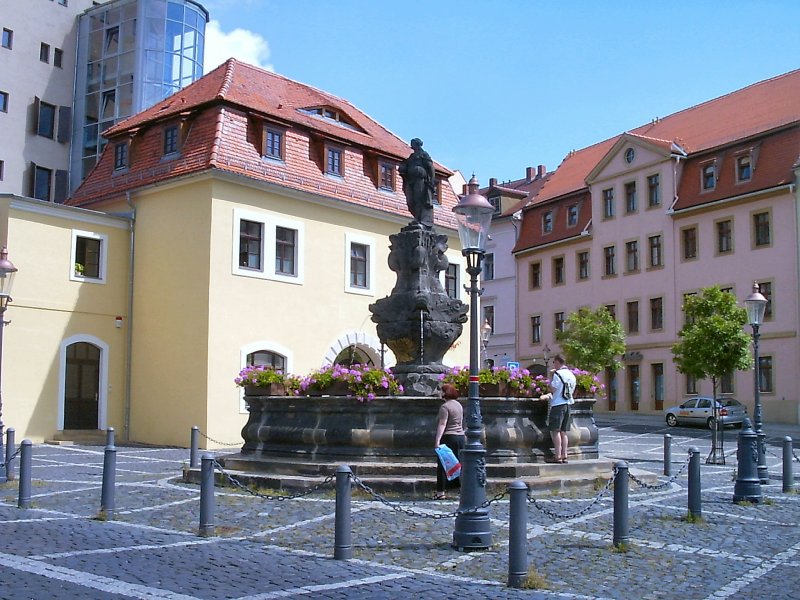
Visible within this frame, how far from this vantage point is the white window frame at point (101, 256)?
26.2 metres

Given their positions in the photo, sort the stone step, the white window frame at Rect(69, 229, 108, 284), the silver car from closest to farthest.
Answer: the stone step → the white window frame at Rect(69, 229, 108, 284) → the silver car

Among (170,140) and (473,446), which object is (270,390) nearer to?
(473,446)

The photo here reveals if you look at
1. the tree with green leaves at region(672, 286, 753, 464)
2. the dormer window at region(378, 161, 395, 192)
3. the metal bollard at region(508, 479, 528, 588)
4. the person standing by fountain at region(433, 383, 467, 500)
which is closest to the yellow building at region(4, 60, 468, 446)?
the dormer window at region(378, 161, 395, 192)

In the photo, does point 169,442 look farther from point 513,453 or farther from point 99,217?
point 513,453

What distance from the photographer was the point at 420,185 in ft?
52.6

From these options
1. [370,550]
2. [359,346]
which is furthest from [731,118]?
[370,550]

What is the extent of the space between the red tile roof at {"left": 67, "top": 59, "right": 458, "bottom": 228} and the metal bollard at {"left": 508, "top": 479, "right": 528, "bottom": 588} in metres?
19.1

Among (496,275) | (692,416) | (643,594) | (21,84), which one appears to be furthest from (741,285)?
(643,594)

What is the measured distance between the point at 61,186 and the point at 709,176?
28.2 m

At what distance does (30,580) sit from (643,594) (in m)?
4.82

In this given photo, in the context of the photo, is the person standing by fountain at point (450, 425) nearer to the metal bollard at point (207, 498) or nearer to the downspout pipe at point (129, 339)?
the metal bollard at point (207, 498)

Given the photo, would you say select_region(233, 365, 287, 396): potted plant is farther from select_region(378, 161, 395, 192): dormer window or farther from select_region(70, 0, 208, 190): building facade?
select_region(70, 0, 208, 190): building facade

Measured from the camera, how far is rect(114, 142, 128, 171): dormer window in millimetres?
29297

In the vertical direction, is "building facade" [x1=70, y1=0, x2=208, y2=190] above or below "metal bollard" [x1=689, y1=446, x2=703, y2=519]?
above
